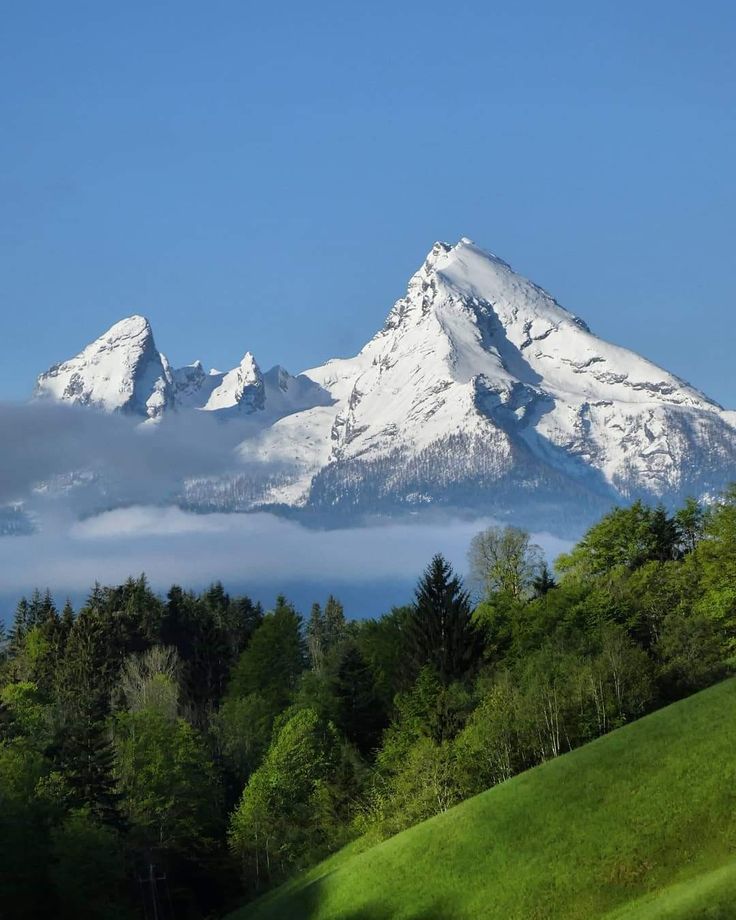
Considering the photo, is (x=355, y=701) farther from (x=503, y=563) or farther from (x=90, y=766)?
(x=503, y=563)

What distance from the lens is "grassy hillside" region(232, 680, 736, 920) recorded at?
66750 millimetres

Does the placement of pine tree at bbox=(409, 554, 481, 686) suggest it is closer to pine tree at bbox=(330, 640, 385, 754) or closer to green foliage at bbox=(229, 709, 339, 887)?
pine tree at bbox=(330, 640, 385, 754)

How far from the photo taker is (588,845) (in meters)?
72.2

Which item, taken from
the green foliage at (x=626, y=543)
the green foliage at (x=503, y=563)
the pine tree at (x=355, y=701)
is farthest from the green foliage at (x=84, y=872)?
the green foliage at (x=503, y=563)

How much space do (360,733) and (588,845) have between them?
5779 centimetres

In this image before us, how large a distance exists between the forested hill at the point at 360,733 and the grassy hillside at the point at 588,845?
41.2 inches

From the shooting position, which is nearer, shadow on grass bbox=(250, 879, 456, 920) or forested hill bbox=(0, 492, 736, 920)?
shadow on grass bbox=(250, 879, 456, 920)

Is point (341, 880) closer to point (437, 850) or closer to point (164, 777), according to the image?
point (437, 850)

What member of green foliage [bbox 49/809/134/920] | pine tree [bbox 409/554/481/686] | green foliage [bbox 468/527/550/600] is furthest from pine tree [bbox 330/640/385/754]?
green foliage [bbox 49/809/134/920]

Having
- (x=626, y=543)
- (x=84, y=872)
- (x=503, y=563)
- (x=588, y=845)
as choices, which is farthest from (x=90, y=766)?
(x=503, y=563)

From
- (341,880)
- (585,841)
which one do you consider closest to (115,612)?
(341,880)

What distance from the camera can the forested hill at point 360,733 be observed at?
99750 mm

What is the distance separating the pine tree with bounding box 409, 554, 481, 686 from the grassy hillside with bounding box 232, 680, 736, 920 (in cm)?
3235

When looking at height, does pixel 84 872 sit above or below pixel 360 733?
below
